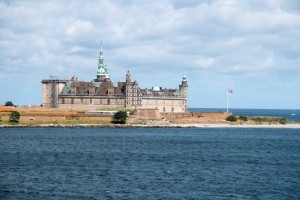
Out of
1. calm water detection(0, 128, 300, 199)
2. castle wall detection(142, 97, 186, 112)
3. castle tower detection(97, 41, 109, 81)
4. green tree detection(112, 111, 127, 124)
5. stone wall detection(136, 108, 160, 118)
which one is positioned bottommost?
calm water detection(0, 128, 300, 199)

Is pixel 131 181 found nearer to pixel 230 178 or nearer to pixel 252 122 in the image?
pixel 230 178

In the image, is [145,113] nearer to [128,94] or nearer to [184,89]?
[128,94]

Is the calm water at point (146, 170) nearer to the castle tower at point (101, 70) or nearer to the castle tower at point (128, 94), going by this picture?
the castle tower at point (128, 94)

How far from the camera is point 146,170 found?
57.1 meters

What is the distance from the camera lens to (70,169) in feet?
185

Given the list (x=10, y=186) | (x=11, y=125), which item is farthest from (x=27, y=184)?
(x=11, y=125)

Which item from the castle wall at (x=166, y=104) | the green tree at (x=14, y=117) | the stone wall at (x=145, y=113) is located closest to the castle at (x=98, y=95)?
the castle wall at (x=166, y=104)

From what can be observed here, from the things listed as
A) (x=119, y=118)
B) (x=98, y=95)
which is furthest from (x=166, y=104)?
(x=119, y=118)

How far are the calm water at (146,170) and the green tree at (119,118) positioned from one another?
44668 mm

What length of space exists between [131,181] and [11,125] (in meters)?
79.9

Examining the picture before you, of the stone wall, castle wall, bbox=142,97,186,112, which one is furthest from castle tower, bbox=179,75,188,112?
the stone wall

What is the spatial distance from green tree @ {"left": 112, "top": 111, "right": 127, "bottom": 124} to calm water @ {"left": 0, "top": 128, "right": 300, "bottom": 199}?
44.7m

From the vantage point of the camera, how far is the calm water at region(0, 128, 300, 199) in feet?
146

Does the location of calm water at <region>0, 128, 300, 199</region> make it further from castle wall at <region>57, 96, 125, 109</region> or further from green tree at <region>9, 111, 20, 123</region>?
castle wall at <region>57, 96, 125, 109</region>
